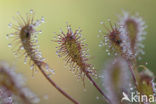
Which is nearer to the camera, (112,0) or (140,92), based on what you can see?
(140,92)

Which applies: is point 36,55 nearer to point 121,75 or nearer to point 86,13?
point 121,75

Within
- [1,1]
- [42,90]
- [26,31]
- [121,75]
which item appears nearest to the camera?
Answer: [121,75]

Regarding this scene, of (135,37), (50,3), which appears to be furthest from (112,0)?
(135,37)

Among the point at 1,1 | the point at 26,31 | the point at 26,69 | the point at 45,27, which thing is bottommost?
the point at 26,69

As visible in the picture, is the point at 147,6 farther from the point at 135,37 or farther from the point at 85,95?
the point at 135,37

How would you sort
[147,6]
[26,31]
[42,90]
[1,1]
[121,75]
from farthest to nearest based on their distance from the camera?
[1,1] → [147,6] → [42,90] → [26,31] → [121,75]

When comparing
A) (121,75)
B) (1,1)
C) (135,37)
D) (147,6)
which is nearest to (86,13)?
(147,6)

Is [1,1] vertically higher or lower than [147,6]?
higher
